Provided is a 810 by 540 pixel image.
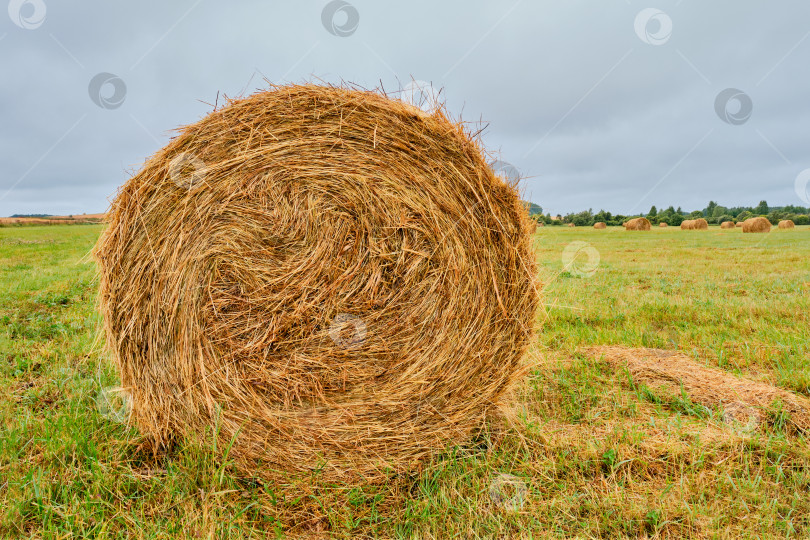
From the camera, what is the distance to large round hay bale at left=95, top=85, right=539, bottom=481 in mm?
3016

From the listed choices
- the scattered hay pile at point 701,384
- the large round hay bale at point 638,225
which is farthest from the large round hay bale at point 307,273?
the large round hay bale at point 638,225

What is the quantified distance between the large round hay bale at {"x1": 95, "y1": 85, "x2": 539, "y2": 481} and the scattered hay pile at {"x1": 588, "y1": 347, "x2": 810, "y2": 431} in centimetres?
195

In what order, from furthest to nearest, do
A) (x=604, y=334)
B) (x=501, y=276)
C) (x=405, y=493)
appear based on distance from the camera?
(x=604, y=334) → (x=501, y=276) → (x=405, y=493)

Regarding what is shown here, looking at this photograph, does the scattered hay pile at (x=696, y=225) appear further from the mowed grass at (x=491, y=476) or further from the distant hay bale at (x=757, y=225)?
the mowed grass at (x=491, y=476)

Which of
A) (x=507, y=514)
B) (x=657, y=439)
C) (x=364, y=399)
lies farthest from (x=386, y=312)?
(x=657, y=439)

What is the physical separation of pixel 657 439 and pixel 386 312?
1970mm

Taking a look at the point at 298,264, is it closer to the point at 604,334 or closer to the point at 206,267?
the point at 206,267

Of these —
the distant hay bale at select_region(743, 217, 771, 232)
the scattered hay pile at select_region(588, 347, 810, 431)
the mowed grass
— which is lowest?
the mowed grass

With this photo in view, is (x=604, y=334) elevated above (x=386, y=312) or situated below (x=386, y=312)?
below

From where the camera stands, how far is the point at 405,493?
9.77 feet

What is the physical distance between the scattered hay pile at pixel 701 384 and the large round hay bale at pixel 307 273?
1.95m

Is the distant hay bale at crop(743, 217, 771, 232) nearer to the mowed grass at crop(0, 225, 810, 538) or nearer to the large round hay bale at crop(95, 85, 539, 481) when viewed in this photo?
the mowed grass at crop(0, 225, 810, 538)

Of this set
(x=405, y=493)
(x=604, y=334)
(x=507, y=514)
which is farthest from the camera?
(x=604, y=334)

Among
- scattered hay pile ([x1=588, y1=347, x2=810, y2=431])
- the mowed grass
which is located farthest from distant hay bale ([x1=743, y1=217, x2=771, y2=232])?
scattered hay pile ([x1=588, y1=347, x2=810, y2=431])
